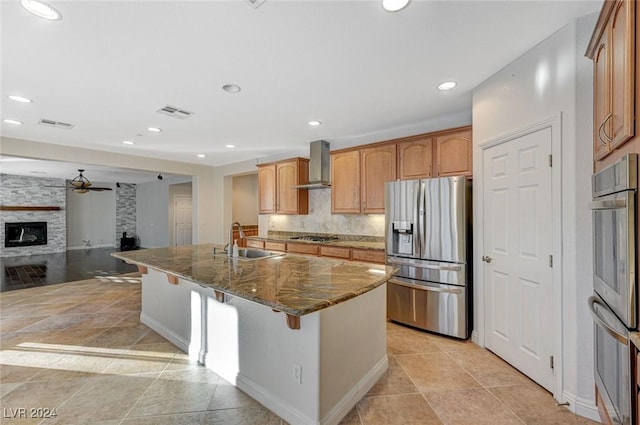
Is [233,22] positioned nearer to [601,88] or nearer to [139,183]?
[601,88]

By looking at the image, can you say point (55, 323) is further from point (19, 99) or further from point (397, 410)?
point (397, 410)

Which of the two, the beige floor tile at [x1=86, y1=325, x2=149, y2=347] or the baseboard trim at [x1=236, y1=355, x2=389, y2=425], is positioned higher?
the baseboard trim at [x1=236, y1=355, x2=389, y2=425]

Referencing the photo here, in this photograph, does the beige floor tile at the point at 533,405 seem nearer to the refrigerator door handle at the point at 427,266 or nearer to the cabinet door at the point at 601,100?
the refrigerator door handle at the point at 427,266

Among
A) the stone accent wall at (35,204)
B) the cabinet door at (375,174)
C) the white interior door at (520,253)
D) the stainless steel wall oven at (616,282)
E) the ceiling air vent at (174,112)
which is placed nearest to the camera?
the stainless steel wall oven at (616,282)

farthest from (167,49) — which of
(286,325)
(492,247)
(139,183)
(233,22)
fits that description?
(139,183)

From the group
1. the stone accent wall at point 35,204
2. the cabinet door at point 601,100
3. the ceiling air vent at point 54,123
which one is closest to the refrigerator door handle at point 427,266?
the cabinet door at point 601,100

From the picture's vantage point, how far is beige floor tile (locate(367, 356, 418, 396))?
2.03 meters

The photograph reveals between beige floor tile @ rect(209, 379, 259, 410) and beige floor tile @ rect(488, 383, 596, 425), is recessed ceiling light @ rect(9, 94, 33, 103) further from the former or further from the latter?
beige floor tile @ rect(488, 383, 596, 425)

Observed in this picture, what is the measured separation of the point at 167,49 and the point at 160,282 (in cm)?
230

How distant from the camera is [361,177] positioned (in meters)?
4.09

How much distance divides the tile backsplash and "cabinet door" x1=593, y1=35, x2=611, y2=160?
9.19ft

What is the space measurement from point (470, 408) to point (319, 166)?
3660 millimetres

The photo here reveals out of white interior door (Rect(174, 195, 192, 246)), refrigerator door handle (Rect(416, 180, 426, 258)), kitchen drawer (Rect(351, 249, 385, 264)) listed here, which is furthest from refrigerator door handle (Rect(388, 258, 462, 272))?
white interior door (Rect(174, 195, 192, 246))

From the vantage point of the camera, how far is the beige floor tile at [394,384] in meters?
2.03
